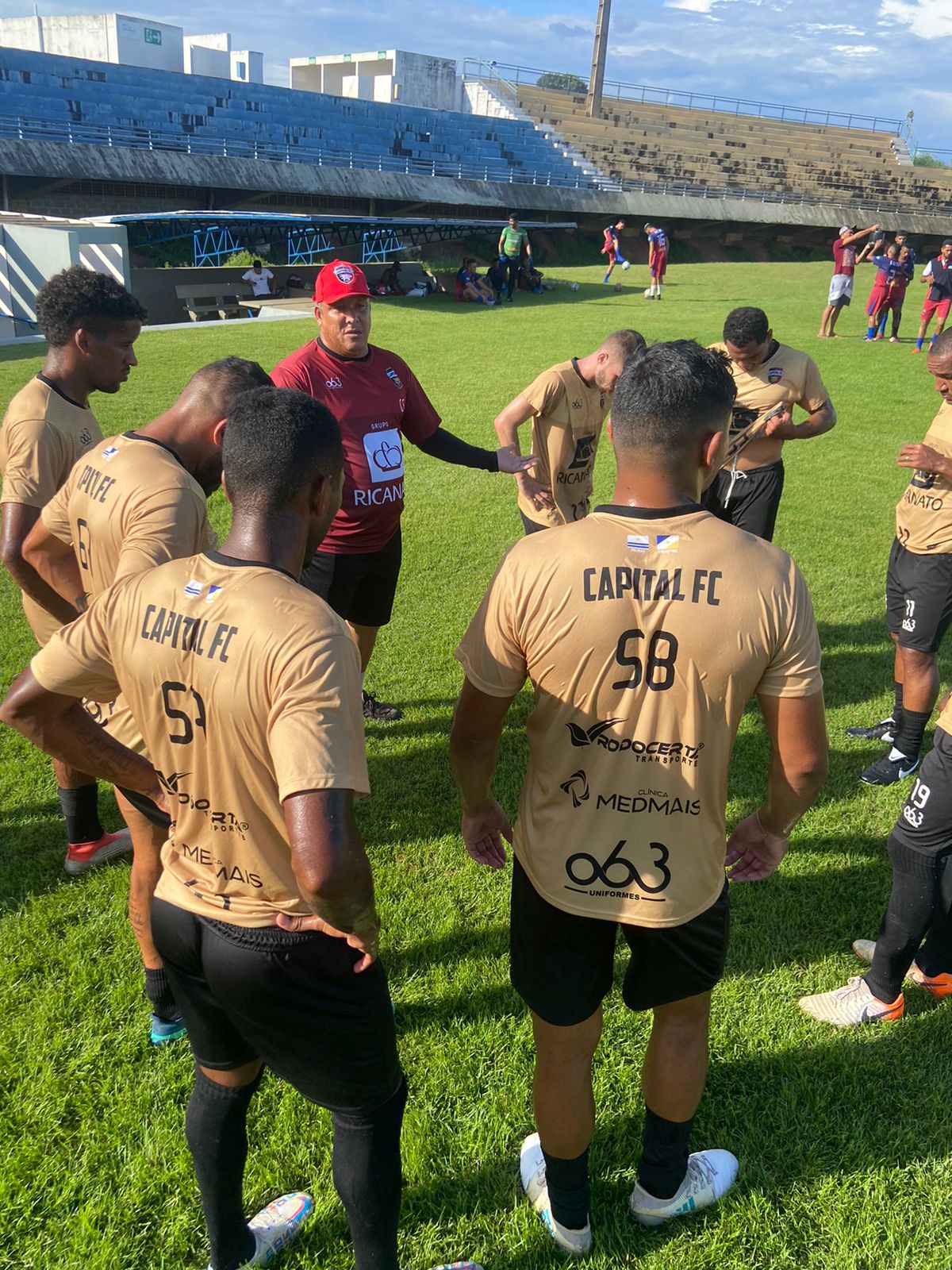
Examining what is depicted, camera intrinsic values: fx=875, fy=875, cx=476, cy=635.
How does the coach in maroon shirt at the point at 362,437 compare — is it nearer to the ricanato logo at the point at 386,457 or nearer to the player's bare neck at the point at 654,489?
the ricanato logo at the point at 386,457

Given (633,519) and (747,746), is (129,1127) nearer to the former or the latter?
(633,519)

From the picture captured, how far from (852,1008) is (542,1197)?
4.90ft

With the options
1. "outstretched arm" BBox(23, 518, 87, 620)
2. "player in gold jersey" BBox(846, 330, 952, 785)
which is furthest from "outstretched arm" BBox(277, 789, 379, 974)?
"player in gold jersey" BBox(846, 330, 952, 785)

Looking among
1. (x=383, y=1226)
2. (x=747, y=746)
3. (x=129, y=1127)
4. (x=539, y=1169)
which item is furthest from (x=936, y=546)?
(x=129, y=1127)

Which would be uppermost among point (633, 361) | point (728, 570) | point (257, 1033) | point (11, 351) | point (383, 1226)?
point (633, 361)

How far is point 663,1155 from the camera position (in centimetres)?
260

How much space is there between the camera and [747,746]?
545 centimetres

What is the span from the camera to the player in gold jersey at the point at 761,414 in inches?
234

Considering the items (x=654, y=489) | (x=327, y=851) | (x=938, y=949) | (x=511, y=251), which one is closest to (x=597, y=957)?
(x=327, y=851)

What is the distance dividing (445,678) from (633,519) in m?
4.25

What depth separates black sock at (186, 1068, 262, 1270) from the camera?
221cm

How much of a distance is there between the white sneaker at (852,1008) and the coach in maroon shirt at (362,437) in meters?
3.09

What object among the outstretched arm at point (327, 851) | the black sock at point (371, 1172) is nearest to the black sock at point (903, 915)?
the black sock at point (371, 1172)

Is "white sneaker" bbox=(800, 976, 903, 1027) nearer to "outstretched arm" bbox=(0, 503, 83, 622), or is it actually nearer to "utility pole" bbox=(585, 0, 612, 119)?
"outstretched arm" bbox=(0, 503, 83, 622)
